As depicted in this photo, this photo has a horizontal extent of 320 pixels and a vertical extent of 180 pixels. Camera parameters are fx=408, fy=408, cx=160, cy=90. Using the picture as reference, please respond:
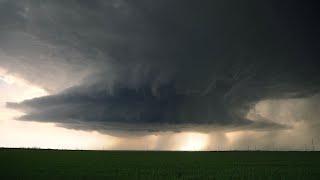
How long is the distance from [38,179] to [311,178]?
93.8ft

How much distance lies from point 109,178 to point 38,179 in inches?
283

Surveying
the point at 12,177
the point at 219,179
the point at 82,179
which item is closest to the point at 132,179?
the point at 82,179

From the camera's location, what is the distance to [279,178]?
140 ft

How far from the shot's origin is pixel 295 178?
141 ft

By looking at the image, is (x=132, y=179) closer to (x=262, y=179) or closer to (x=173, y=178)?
(x=173, y=178)

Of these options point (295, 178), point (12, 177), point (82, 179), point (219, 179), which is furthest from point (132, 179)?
point (295, 178)

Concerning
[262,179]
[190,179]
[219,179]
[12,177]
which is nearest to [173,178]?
[190,179]

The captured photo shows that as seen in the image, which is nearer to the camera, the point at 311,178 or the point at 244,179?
the point at 244,179

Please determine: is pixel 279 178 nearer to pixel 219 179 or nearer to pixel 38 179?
pixel 219 179

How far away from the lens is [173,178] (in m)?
42.0

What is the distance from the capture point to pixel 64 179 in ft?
136

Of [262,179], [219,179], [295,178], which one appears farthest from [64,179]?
[295,178]

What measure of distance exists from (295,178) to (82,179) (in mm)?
22185

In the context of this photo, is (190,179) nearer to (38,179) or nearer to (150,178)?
(150,178)
